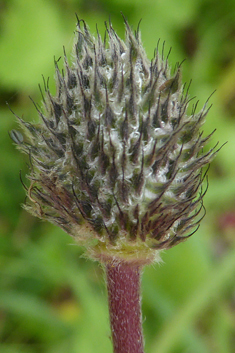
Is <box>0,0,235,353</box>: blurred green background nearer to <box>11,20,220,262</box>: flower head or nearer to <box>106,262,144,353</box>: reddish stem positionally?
<box>106,262,144,353</box>: reddish stem

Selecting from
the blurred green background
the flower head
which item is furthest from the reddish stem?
the blurred green background

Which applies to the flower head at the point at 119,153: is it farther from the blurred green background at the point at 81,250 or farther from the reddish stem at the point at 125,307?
the blurred green background at the point at 81,250

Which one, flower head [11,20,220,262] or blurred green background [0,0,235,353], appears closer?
flower head [11,20,220,262]

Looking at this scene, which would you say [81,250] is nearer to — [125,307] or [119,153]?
[125,307]

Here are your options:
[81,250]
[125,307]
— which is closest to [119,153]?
[125,307]

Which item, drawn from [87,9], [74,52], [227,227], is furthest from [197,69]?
[74,52]
